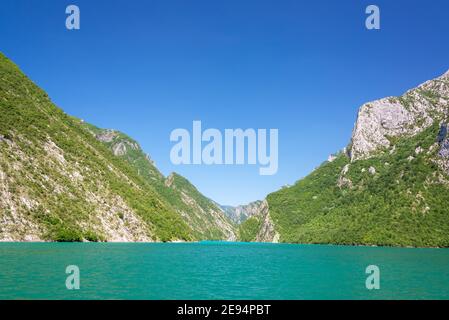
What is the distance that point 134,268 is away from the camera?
2655 inches

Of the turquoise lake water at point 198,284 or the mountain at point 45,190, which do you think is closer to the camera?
the turquoise lake water at point 198,284

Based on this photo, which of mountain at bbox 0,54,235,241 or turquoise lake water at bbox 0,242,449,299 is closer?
turquoise lake water at bbox 0,242,449,299

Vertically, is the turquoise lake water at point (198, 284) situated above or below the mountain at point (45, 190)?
below

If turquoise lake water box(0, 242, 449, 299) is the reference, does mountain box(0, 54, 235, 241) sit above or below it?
above

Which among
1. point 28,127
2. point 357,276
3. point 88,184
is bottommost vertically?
point 357,276

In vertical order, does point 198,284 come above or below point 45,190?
below

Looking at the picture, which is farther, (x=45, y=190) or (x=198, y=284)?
(x=45, y=190)
